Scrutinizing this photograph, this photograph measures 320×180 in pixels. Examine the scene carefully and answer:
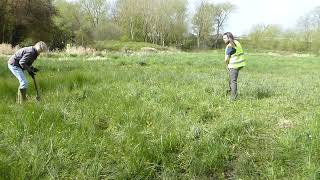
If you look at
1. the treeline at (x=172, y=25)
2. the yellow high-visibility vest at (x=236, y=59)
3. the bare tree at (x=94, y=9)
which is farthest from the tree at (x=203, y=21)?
the yellow high-visibility vest at (x=236, y=59)

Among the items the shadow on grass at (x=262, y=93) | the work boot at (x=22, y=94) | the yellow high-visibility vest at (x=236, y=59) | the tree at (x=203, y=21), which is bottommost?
the shadow on grass at (x=262, y=93)

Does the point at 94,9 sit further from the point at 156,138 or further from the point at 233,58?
the point at 156,138

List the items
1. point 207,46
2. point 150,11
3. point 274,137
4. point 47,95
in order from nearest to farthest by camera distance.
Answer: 1. point 274,137
2. point 47,95
3. point 150,11
4. point 207,46

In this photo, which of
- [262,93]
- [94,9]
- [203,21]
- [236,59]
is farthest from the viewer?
[203,21]

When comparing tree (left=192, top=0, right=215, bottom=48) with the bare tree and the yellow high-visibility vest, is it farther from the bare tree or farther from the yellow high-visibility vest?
the yellow high-visibility vest

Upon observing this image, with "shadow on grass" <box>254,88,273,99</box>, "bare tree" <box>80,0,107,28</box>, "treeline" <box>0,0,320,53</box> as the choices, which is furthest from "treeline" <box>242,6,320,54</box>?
"shadow on grass" <box>254,88,273,99</box>

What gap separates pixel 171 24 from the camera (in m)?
70.6

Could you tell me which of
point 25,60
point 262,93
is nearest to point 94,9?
point 262,93

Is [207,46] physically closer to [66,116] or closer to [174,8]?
[174,8]

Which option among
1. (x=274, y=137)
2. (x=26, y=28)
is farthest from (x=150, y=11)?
(x=274, y=137)

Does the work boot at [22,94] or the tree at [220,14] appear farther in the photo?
the tree at [220,14]

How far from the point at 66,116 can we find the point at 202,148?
271 centimetres

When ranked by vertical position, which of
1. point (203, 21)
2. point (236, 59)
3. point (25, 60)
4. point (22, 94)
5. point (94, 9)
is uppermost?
point (94, 9)

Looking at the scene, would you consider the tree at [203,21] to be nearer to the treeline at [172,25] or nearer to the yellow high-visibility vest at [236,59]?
the treeline at [172,25]
